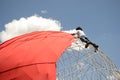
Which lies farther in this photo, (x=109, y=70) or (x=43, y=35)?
(x=109, y=70)

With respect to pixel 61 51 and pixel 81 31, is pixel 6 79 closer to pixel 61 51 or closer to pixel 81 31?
pixel 61 51

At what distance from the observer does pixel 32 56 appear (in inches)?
754

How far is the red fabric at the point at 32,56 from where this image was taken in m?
18.6

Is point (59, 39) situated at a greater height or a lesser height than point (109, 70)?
greater

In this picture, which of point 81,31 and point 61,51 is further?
point 81,31

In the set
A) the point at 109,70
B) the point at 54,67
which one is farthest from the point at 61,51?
the point at 109,70

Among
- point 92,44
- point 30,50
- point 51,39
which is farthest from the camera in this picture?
point 92,44

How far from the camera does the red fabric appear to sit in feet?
61.1

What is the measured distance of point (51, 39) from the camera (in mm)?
20984

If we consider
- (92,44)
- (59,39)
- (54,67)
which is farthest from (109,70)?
(54,67)

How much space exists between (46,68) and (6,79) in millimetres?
2027

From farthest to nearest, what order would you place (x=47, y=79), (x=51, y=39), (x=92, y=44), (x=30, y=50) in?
(x=92, y=44) < (x=51, y=39) < (x=30, y=50) < (x=47, y=79)

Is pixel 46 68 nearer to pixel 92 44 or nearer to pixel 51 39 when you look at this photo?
pixel 51 39

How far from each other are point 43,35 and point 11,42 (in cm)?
179
